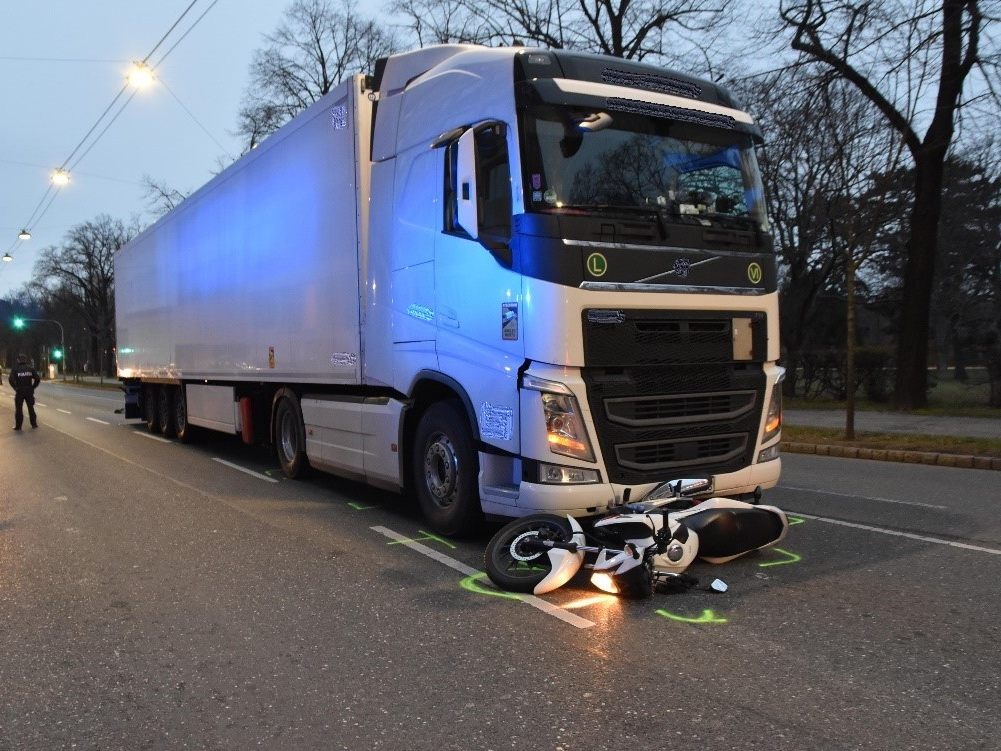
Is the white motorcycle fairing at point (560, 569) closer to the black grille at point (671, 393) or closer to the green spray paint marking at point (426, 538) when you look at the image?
the black grille at point (671, 393)

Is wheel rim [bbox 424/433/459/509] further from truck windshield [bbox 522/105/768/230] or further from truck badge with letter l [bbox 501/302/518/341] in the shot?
truck windshield [bbox 522/105/768/230]

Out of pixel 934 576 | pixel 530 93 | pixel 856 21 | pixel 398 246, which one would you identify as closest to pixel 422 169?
pixel 398 246

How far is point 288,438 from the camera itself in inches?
366

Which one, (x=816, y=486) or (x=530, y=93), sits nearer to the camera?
(x=530, y=93)

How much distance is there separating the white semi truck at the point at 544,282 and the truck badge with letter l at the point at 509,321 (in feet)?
0.07

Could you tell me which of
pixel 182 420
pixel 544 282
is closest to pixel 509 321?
pixel 544 282

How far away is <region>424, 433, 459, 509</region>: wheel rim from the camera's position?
236 inches

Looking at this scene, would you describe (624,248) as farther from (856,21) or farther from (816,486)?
(856,21)

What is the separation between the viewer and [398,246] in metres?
6.56

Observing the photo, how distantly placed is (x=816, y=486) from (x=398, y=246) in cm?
525

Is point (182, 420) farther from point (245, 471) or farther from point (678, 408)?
point (678, 408)

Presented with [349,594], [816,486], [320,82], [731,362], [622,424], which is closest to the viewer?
[349,594]

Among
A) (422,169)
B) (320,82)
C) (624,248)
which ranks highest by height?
(320,82)

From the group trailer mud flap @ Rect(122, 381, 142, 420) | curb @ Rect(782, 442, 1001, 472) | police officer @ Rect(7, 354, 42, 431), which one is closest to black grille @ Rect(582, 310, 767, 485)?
curb @ Rect(782, 442, 1001, 472)
